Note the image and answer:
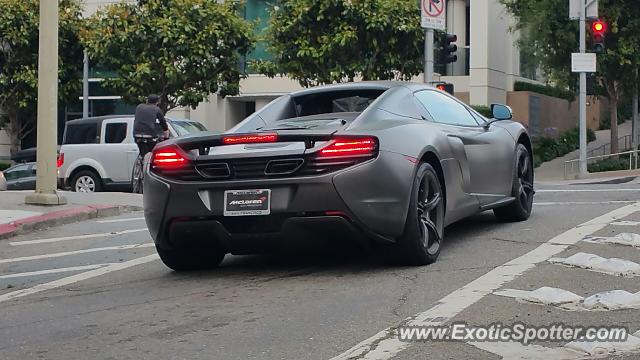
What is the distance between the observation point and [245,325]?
Result: 17.1ft

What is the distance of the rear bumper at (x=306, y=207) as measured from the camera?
6.15m

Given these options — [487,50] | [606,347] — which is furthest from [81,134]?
[487,50]

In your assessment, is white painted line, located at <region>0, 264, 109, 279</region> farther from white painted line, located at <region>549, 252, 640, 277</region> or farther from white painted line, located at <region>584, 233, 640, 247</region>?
white painted line, located at <region>584, 233, 640, 247</region>

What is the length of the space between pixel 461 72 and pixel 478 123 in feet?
84.5

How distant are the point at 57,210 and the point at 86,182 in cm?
599

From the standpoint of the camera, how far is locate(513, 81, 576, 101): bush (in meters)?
35.3

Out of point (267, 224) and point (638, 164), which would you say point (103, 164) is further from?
point (638, 164)

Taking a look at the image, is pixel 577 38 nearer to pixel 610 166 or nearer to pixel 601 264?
pixel 610 166

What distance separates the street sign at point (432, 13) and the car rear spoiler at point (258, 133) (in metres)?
13.7

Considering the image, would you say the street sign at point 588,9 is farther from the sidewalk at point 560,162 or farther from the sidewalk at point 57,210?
the sidewalk at point 57,210

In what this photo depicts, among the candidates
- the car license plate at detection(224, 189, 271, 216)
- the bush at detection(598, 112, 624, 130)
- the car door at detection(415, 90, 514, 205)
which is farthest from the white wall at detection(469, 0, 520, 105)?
the car license plate at detection(224, 189, 271, 216)

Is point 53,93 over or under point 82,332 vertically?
over

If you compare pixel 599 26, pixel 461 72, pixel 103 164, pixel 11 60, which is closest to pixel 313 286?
pixel 103 164

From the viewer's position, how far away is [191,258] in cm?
720
